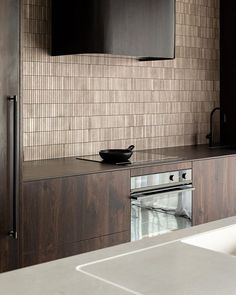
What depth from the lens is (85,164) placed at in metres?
3.79

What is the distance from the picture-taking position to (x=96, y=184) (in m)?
3.45

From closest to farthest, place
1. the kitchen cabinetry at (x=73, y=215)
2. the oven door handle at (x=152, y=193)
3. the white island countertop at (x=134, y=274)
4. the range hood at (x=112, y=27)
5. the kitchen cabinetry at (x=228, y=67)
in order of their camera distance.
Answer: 1. the white island countertop at (x=134, y=274)
2. the kitchen cabinetry at (x=73, y=215)
3. the oven door handle at (x=152, y=193)
4. the range hood at (x=112, y=27)
5. the kitchen cabinetry at (x=228, y=67)

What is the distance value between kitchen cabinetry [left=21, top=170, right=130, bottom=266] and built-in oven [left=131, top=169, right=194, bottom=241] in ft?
0.29

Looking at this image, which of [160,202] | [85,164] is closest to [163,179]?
[160,202]

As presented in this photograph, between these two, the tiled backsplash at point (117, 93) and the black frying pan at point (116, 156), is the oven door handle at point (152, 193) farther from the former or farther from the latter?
the tiled backsplash at point (117, 93)

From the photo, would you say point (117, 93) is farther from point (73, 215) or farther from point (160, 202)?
point (73, 215)

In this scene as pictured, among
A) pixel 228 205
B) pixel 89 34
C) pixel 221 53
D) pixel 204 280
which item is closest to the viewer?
pixel 204 280

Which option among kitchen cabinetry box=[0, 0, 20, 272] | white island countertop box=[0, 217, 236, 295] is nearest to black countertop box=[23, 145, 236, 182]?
kitchen cabinetry box=[0, 0, 20, 272]

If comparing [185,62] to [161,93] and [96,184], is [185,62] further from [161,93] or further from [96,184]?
[96,184]

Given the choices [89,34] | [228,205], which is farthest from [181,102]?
[89,34]

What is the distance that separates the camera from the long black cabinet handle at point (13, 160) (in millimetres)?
2949

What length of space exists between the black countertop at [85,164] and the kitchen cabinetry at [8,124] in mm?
151

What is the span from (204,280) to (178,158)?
2669 millimetres

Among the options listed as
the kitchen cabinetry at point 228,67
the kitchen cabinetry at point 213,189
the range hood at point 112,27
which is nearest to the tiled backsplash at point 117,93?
the kitchen cabinetry at point 228,67
